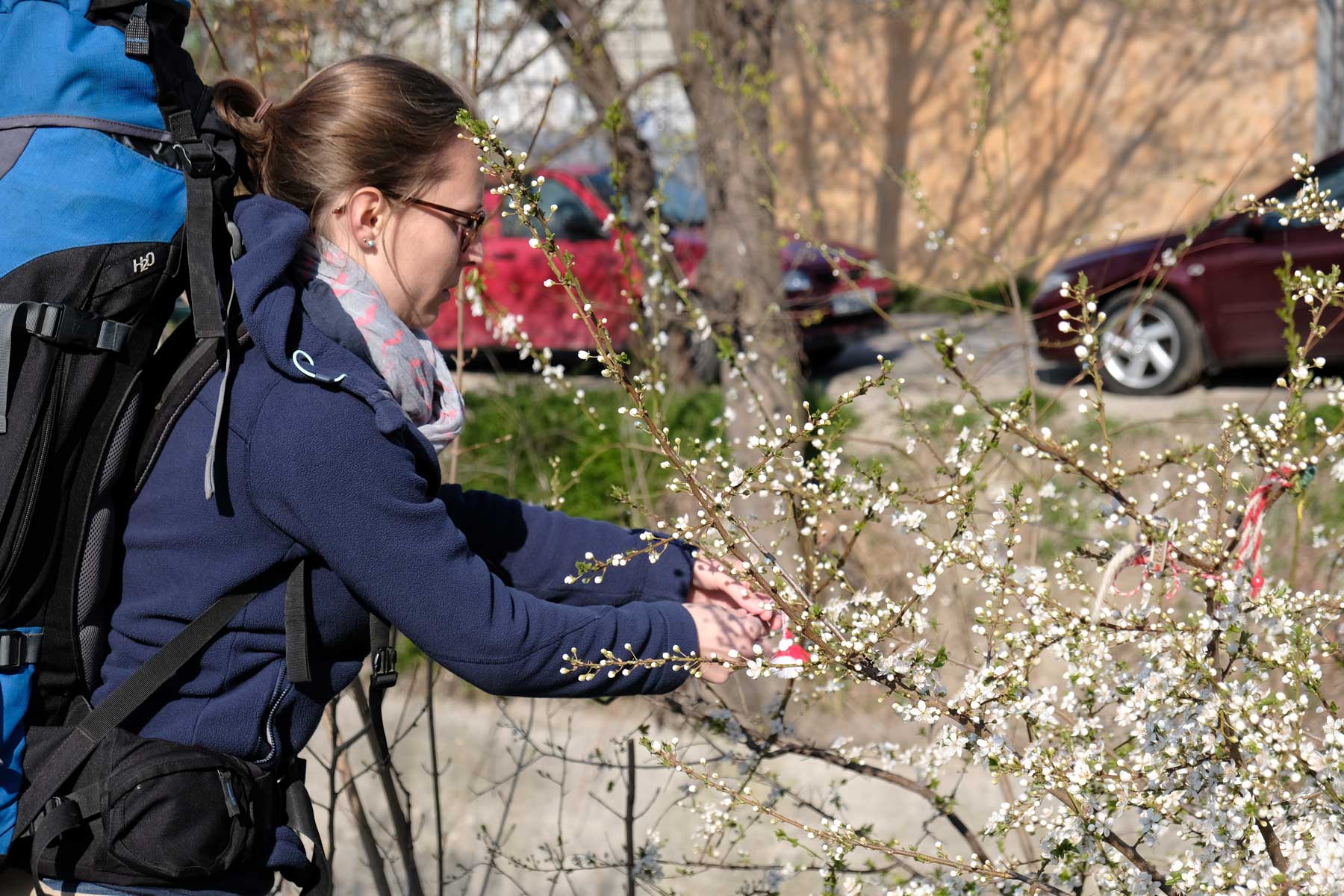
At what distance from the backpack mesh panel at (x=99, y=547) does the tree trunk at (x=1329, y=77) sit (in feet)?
35.5

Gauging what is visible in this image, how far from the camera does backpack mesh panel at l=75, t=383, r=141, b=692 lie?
4.51ft

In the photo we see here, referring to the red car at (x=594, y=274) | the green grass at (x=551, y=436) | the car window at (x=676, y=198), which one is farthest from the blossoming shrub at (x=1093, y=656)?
the car window at (x=676, y=198)

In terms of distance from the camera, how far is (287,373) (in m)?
1.35

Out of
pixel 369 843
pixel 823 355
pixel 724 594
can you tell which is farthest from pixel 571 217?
pixel 724 594

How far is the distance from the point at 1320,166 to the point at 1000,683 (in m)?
5.71

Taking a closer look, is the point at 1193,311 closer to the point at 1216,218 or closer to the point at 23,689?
the point at 1216,218

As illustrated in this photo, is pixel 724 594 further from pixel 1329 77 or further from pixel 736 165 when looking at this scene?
pixel 1329 77

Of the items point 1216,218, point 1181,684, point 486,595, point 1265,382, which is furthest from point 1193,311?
point 486,595

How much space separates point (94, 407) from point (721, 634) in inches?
31.5

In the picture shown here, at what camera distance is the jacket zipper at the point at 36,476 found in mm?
1313

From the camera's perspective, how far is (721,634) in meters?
1.62

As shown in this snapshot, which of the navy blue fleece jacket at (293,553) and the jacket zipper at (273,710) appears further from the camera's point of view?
the jacket zipper at (273,710)

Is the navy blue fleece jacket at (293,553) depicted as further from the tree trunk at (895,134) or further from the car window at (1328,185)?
the tree trunk at (895,134)

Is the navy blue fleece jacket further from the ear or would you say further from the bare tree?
the bare tree
